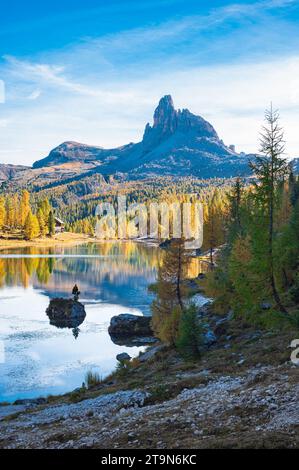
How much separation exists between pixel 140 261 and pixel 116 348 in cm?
6474

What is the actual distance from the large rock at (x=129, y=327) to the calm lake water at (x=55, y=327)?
1016 mm

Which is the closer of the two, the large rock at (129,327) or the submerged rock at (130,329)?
the submerged rock at (130,329)

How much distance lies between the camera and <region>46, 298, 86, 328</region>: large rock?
47.6 meters

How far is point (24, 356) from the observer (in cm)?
3484

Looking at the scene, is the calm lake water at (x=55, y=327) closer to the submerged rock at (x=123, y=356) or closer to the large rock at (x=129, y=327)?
the submerged rock at (x=123, y=356)

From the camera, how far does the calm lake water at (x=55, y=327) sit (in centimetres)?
3091

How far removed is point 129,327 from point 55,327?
8355mm

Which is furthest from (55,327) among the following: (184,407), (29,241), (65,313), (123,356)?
(29,241)

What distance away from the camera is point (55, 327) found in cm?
4581

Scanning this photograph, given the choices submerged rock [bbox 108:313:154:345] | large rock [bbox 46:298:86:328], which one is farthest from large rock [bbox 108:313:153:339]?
large rock [bbox 46:298:86:328]

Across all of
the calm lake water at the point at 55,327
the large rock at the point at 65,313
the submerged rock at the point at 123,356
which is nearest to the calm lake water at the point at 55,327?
the calm lake water at the point at 55,327
